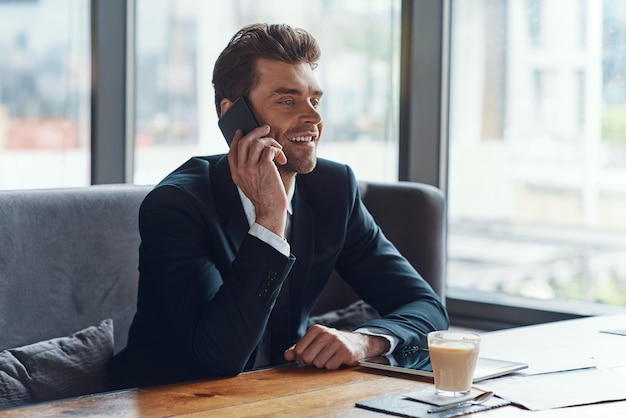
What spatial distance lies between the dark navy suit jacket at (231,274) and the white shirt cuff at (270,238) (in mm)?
22

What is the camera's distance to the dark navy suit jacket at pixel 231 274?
180 centimetres

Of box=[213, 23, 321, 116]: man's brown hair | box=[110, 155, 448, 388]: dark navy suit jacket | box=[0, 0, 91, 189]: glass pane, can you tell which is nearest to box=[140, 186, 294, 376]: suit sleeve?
box=[110, 155, 448, 388]: dark navy suit jacket

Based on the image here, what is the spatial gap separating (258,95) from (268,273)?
1.81 ft

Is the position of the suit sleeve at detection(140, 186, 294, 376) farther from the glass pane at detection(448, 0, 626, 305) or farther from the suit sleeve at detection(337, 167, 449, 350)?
the glass pane at detection(448, 0, 626, 305)

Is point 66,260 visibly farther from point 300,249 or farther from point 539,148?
point 539,148

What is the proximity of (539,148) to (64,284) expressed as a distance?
1.50 metres

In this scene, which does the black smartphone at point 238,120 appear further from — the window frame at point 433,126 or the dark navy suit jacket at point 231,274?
the window frame at point 433,126

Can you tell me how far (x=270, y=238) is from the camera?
1.84 metres

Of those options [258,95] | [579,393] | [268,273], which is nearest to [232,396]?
[268,273]

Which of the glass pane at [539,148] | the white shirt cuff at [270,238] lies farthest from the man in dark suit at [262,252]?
the glass pane at [539,148]

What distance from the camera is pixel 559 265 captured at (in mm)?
2898

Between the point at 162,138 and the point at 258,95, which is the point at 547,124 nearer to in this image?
the point at 258,95

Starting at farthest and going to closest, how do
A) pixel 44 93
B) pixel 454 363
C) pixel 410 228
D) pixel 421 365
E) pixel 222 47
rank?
pixel 44 93 → pixel 222 47 → pixel 410 228 → pixel 421 365 → pixel 454 363

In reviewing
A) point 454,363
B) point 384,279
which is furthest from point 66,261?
point 454,363
